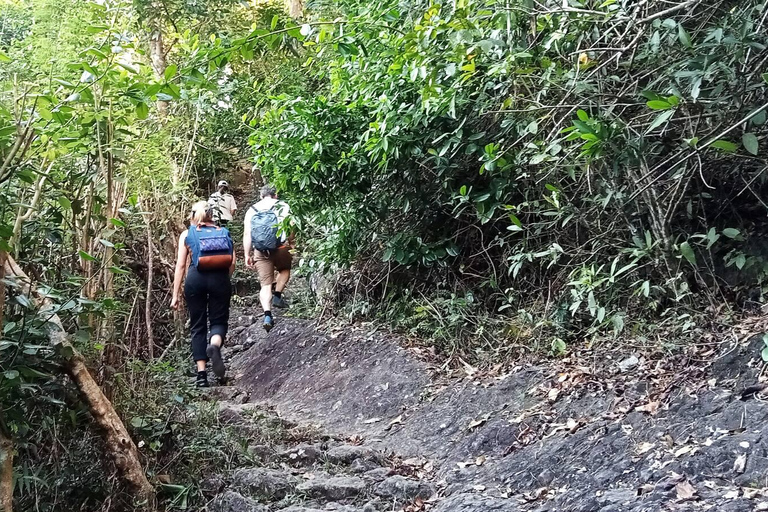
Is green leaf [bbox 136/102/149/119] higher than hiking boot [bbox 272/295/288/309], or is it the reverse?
green leaf [bbox 136/102/149/119]

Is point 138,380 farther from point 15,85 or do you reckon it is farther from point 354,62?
point 354,62

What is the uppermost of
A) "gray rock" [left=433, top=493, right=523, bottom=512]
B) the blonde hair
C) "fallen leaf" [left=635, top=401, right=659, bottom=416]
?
the blonde hair

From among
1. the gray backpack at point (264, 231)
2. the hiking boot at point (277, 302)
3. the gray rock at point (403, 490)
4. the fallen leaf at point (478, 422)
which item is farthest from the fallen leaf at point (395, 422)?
the hiking boot at point (277, 302)

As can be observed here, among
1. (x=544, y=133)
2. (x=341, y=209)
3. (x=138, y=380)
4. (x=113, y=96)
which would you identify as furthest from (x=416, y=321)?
(x=113, y=96)

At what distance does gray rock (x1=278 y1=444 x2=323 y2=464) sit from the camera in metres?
4.25

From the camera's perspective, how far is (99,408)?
3.35 m

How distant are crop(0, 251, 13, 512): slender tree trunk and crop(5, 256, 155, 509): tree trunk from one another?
1.14ft

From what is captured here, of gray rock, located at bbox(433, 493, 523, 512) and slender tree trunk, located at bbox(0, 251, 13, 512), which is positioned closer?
slender tree trunk, located at bbox(0, 251, 13, 512)

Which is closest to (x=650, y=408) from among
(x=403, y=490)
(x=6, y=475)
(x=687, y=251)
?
(x=687, y=251)

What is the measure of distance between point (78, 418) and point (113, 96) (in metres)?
1.68

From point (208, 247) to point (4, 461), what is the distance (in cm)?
315

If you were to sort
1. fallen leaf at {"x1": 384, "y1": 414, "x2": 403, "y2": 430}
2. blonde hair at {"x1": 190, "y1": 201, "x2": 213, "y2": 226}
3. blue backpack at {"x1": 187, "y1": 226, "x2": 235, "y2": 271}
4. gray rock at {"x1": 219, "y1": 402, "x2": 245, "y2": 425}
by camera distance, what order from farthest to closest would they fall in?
blonde hair at {"x1": 190, "y1": 201, "x2": 213, "y2": 226}
blue backpack at {"x1": 187, "y1": 226, "x2": 235, "y2": 271}
fallen leaf at {"x1": 384, "y1": 414, "x2": 403, "y2": 430}
gray rock at {"x1": 219, "y1": 402, "x2": 245, "y2": 425}

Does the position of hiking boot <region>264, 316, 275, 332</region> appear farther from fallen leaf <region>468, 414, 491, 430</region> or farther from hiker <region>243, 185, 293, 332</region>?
fallen leaf <region>468, 414, 491, 430</region>

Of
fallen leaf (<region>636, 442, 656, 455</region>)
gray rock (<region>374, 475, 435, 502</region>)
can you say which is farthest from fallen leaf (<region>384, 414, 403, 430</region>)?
fallen leaf (<region>636, 442, 656, 455</region>)
